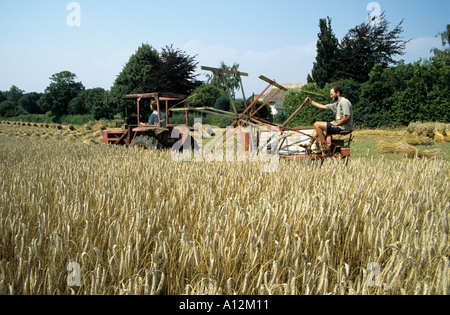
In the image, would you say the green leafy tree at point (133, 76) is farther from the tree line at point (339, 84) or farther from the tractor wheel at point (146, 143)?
the tractor wheel at point (146, 143)

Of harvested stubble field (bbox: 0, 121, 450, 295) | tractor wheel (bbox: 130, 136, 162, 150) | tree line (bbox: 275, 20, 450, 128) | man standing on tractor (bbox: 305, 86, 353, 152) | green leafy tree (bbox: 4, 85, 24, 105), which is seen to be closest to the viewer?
harvested stubble field (bbox: 0, 121, 450, 295)

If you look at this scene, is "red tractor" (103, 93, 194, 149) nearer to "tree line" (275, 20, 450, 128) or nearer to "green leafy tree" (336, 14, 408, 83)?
"tree line" (275, 20, 450, 128)

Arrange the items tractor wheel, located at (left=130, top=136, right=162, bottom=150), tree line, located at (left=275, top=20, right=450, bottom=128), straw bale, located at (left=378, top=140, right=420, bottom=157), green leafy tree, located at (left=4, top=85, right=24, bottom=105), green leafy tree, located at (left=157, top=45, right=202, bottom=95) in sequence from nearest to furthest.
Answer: tractor wheel, located at (left=130, top=136, right=162, bottom=150), straw bale, located at (left=378, top=140, right=420, bottom=157), tree line, located at (left=275, top=20, right=450, bottom=128), green leafy tree, located at (left=157, top=45, right=202, bottom=95), green leafy tree, located at (left=4, top=85, right=24, bottom=105)

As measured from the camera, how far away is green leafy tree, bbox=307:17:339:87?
121 feet

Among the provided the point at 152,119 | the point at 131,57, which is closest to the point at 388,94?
the point at 152,119

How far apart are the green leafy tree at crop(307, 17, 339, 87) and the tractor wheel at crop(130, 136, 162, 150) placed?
31.5 m

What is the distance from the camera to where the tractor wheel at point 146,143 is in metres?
8.59

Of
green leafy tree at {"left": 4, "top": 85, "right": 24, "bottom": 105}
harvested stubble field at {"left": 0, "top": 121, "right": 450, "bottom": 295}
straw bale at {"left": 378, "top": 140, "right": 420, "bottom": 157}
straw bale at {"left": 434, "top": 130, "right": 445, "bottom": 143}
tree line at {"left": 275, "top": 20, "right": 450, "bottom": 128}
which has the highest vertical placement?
green leafy tree at {"left": 4, "top": 85, "right": 24, "bottom": 105}

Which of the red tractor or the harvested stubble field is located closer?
the harvested stubble field

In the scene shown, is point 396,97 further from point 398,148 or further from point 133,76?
point 133,76

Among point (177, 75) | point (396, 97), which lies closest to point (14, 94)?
point (177, 75)

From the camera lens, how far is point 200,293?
1.60 meters

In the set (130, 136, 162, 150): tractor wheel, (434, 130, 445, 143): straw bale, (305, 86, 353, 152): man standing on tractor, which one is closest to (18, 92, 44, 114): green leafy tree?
(130, 136, 162, 150): tractor wheel

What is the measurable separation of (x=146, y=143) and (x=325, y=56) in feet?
111
